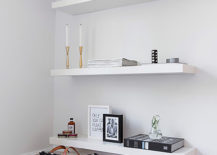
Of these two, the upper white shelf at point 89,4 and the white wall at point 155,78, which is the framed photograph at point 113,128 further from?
the upper white shelf at point 89,4

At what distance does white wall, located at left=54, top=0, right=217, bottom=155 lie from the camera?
1707 mm

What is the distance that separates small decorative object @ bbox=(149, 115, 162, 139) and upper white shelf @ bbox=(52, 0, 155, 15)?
0.79 meters

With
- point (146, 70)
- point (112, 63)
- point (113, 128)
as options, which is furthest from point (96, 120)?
point (146, 70)

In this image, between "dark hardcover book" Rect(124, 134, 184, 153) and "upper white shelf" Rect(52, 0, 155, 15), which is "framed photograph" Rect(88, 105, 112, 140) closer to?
"dark hardcover book" Rect(124, 134, 184, 153)

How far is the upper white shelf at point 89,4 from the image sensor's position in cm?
194

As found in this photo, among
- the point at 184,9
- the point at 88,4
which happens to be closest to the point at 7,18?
the point at 88,4

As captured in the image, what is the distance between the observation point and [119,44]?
2.05m

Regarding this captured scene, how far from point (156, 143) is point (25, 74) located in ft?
3.64

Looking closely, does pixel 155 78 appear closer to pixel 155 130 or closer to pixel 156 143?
pixel 155 130

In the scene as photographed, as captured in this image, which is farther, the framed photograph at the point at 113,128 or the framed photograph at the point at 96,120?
the framed photograph at the point at 96,120

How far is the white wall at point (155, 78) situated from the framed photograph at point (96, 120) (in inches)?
3.4

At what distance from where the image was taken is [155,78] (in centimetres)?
189

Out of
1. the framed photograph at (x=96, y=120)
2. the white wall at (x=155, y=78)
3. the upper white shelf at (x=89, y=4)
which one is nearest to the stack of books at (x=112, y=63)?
the white wall at (x=155, y=78)

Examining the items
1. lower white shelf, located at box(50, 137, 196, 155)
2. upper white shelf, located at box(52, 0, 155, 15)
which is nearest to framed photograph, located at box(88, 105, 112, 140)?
lower white shelf, located at box(50, 137, 196, 155)
